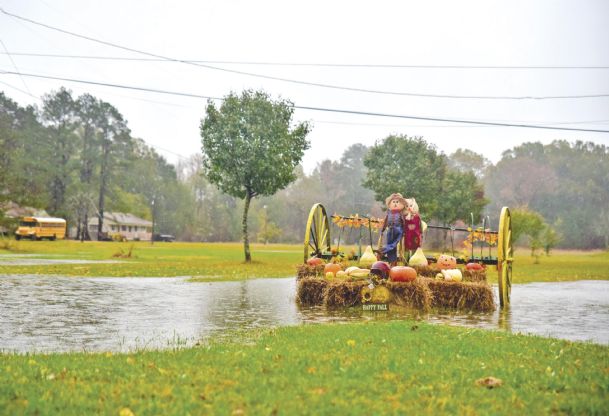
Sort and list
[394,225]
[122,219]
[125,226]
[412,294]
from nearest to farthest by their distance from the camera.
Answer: [412,294], [394,225], [125,226], [122,219]

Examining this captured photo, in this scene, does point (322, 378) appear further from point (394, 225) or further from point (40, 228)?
point (40, 228)

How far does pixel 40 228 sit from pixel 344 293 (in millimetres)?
69652

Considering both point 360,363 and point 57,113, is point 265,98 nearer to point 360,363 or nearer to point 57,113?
point 360,363

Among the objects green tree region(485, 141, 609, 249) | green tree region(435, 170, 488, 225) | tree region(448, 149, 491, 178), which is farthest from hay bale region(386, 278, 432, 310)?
tree region(448, 149, 491, 178)

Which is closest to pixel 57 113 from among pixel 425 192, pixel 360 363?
pixel 425 192

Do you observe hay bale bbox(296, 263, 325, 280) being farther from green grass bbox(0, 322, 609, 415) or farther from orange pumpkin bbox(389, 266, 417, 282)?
green grass bbox(0, 322, 609, 415)

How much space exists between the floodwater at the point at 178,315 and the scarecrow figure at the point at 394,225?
2.29 metres

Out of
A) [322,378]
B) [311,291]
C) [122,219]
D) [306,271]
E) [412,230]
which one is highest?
[122,219]

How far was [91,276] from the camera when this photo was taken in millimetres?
23469

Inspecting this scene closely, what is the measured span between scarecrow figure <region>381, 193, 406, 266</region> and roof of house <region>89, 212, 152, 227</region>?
90.1m

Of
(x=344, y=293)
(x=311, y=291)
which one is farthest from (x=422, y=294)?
(x=311, y=291)

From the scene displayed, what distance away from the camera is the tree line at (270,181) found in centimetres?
5953

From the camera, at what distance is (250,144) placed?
1500 inches

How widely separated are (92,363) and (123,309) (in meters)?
6.73
